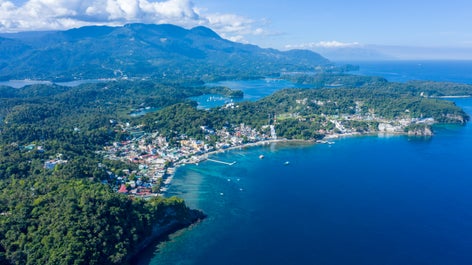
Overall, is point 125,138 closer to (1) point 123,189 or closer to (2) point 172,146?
(2) point 172,146

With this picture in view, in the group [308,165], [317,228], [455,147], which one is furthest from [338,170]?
[455,147]

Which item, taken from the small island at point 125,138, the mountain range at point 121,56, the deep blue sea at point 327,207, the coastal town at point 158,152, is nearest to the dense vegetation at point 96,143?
the small island at point 125,138

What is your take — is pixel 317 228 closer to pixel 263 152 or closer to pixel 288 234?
pixel 288 234

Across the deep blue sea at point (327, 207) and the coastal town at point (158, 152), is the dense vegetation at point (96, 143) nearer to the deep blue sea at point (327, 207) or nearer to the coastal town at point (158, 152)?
the coastal town at point (158, 152)

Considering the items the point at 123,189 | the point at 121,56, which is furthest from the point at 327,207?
the point at 121,56

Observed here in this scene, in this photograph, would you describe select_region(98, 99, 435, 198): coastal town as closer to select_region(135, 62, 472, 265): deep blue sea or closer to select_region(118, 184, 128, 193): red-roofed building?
select_region(118, 184, 128, 193): red-roofed building

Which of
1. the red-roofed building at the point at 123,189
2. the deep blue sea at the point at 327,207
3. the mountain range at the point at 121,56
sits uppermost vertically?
the mountain range at the point at 121,56
